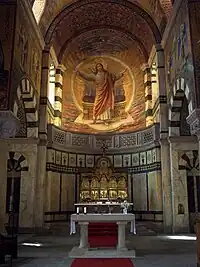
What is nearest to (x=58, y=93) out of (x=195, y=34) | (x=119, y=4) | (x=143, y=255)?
(x=119, y=4)

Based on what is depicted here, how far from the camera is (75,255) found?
795cm

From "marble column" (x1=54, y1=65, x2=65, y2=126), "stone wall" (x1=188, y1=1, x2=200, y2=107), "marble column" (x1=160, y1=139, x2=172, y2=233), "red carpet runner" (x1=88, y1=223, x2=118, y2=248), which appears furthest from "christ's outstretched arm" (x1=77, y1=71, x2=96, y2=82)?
"red carpet runner" (x1=88, y1=223, x2=118, y2=248)

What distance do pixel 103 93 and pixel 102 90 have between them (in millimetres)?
204

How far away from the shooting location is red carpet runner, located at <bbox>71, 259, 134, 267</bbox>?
685 centimetres

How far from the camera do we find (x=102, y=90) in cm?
1936

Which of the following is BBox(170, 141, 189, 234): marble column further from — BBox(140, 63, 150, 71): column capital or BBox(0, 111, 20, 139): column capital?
BBox(0, 111, 20, 139): column capital

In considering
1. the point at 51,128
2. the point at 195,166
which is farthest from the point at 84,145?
the point at 195,166

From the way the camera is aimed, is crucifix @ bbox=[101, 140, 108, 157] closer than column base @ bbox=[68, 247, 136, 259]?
No

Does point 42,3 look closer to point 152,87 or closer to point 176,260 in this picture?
point 152,87

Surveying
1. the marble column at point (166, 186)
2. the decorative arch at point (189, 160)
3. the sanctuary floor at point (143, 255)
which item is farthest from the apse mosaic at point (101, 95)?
the sanctuary floor at point (143, 255)

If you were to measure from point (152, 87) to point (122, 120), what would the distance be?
2624 mm

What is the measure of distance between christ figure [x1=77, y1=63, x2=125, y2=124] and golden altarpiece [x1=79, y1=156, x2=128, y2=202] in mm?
3254

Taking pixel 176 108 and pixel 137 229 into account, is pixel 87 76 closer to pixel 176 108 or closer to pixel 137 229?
pixel 176 108

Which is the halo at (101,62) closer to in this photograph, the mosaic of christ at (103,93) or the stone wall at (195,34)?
the mosaic of christ at (103,93)
